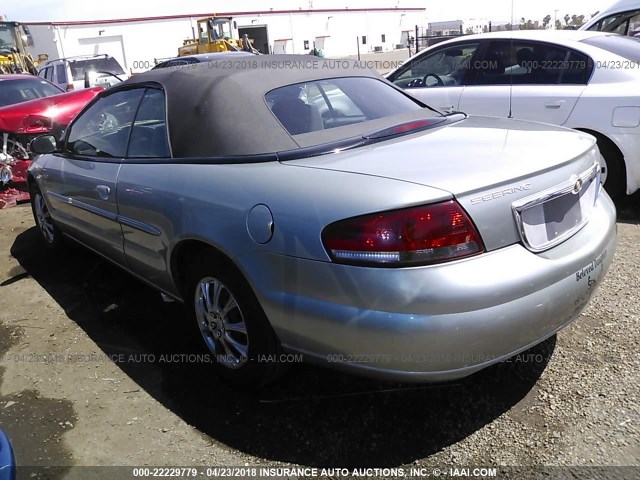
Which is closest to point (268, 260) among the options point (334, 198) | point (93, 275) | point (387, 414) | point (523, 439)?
point (334, 198)

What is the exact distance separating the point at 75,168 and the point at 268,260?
2.24m

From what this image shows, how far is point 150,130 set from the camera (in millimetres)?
3117

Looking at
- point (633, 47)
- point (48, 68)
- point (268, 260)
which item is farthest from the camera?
point (48, 68)

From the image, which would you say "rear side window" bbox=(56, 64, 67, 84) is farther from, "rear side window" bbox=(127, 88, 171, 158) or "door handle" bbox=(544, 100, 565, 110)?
"door handle" bbox=(544, 100, 565, 110)

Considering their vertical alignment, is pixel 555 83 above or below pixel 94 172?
above

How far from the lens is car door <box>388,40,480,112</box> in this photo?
5480mm

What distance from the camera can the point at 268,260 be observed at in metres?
2.22

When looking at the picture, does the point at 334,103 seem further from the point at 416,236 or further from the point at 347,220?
the point at 416,236

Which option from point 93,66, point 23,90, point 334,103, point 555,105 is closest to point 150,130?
point 334,103

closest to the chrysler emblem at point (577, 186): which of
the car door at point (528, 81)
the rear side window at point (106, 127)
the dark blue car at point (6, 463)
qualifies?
the dark blue car at point (6, 463)

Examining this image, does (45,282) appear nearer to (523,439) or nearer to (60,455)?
(60,455)

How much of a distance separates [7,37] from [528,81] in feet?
63.9

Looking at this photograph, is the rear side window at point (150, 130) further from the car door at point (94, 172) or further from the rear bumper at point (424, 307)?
the rear bumper at point (424, 307)

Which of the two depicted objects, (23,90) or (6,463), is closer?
(6,463)
